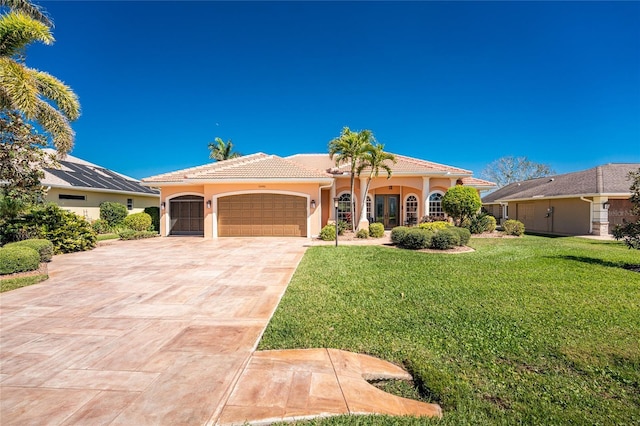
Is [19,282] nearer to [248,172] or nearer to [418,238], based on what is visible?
[248,172]

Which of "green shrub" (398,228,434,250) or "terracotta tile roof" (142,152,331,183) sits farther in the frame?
"terracotta tile roof" (142,152,331,183)

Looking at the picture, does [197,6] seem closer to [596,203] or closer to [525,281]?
[525,281]

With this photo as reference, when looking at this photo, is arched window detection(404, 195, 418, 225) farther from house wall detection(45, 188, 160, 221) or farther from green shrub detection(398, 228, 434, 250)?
house wall detection(45, 188, 160, 221)

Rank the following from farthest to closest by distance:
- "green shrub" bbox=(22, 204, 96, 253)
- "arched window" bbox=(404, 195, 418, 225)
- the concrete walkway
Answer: "arched window" bbox=(404, 195, 418, 225) < "green shrub" bbox=(22, 204, 96, 253) < the concrete walkway

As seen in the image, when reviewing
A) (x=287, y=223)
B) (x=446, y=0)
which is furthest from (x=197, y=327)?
(x=446, y=0)

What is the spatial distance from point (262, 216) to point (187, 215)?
518 cm

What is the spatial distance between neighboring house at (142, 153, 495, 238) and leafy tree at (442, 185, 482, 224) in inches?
109

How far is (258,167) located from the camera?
15797mm

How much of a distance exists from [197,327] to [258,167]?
12.7m

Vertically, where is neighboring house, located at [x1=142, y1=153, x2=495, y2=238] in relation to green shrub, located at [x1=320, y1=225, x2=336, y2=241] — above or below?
above

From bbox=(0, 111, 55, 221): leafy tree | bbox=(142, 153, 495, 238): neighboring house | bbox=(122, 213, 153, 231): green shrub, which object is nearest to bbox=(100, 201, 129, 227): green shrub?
bbox=(122, 213, 153, 231): green shrub

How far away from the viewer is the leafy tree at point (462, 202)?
13.7 meters

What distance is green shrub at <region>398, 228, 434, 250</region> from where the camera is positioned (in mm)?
10594

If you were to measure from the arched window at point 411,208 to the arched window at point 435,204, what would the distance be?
35.8 inches
